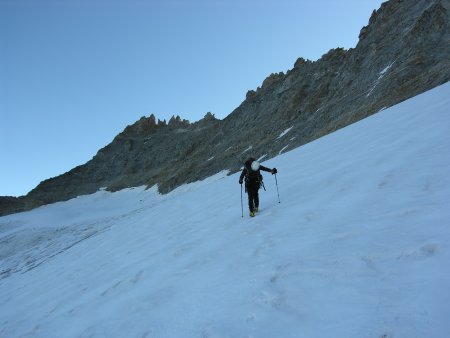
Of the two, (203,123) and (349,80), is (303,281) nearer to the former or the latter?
(349,80)

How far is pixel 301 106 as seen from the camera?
6359 centimetres

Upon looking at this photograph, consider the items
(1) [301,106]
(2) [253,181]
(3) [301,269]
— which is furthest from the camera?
(1) [301,106]

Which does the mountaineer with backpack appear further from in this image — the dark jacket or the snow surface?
the snow surface

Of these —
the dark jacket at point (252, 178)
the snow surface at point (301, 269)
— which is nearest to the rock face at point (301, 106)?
the dark jacket at point (252, 178)

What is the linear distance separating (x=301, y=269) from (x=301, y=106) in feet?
198

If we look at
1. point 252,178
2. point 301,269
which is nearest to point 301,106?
point 252,178

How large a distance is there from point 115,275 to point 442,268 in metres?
8.14

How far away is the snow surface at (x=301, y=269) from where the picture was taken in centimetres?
427

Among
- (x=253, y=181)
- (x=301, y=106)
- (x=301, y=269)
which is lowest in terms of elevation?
(x=301, y=269)

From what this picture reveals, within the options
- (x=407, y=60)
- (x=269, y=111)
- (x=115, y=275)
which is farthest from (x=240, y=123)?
(x=115, y=275)

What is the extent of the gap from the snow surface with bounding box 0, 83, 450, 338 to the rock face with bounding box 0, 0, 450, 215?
2582cm

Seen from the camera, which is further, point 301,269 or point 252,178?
point 252,178

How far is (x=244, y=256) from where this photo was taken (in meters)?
7.38

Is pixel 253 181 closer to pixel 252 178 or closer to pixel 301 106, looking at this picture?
pixel 252 178
